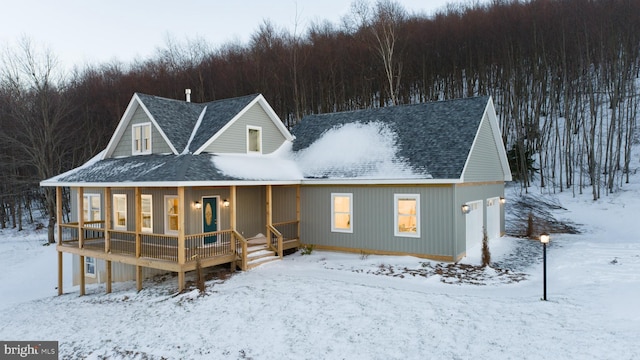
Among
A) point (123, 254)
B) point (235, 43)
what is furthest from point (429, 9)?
point (123, 254)

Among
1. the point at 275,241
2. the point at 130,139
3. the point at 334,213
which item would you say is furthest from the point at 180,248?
the point at 130,139

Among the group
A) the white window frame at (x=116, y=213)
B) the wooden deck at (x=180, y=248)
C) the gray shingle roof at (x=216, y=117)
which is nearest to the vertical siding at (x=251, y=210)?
the wooden deck at (x=180, y=248)

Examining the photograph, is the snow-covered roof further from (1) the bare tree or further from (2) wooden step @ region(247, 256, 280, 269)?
(1) the bare tree

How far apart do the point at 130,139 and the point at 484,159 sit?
15566 mm

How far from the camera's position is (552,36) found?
30.9 metres

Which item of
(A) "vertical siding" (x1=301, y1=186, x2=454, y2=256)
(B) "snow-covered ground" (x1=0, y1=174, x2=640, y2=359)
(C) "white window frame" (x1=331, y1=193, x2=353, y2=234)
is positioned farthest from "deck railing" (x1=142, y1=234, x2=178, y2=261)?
(C) "white window frame" (x1=331, y1=193, x2=353, y2=234)

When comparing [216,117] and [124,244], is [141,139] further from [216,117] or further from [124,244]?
[124,244]

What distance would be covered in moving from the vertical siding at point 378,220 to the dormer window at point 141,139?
22.9ft

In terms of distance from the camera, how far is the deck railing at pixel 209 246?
1244 cm

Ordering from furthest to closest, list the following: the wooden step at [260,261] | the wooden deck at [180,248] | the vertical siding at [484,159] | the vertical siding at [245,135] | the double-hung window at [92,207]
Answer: the double-hung window at [92,207]
the vertical siding at [245,135]
the vertical siding at [484,159]
the wooden step at [260,261]
the wooden deck at [180,248]

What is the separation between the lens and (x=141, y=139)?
1655 centimetres

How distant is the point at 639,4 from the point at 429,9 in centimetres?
1793

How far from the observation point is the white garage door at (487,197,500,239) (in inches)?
682

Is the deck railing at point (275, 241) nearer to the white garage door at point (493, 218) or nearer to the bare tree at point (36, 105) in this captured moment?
the white garage door at point (493, 218)
